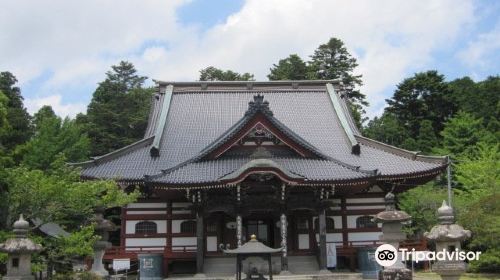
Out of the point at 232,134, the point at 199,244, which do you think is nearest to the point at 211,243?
the point at 199,244

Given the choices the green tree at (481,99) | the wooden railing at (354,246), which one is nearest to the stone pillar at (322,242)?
the wooden railing at (354,246)

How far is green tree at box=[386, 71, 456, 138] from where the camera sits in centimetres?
5406

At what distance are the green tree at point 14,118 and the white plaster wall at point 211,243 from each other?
1042 centimetres

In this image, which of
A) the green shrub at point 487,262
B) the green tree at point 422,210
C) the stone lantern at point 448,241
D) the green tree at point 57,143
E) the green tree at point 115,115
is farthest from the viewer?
the green tree at point 115,115

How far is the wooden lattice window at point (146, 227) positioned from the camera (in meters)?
25.1

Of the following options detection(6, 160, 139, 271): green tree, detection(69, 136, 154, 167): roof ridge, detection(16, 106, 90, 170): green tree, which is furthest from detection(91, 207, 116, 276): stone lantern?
detection(16, 106, 90, 170): green tree

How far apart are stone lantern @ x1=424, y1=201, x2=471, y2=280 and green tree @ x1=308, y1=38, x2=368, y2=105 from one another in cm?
4155

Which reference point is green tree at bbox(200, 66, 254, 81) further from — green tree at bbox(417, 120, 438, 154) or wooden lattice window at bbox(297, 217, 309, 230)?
wooden lattice window at bbox(297, 217, 309, 230)

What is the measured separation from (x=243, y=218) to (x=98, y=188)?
9.32 meters

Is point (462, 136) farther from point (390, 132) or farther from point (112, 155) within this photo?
point (112, 155)

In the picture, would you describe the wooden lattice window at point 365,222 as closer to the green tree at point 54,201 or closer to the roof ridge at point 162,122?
the roof ridge at point 162,122

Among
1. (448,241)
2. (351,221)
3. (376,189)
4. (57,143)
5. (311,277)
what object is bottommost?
(311,277)

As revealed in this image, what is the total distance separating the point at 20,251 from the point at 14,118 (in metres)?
22.2

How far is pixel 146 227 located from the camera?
2520cm
